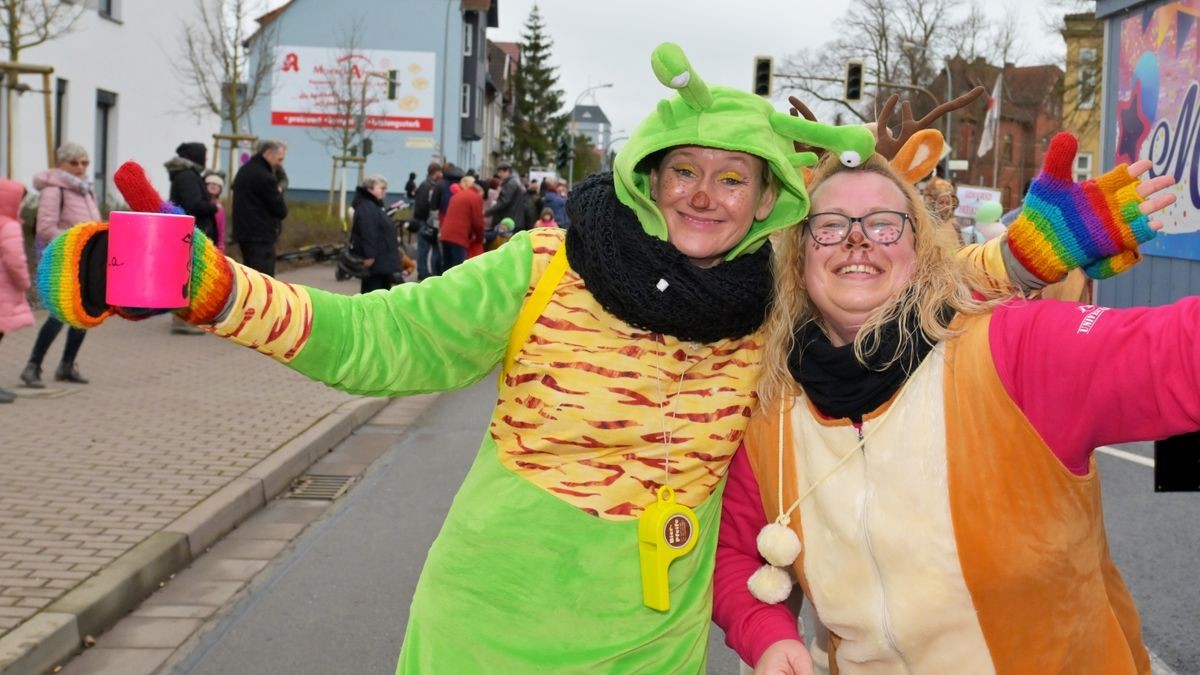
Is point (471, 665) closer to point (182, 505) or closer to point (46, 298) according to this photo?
point (46, 298)

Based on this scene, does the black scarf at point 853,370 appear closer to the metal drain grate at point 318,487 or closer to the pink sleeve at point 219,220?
the metal drain grate at point 318,487

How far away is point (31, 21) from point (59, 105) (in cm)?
385

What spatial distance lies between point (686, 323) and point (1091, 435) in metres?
0.73

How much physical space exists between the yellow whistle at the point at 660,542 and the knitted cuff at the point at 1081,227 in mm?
951

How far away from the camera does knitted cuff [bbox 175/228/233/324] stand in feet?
6.54

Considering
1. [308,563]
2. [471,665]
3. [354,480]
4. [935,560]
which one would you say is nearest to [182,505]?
[308,563]

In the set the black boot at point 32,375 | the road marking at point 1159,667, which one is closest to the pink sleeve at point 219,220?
the black boot at point 32,375

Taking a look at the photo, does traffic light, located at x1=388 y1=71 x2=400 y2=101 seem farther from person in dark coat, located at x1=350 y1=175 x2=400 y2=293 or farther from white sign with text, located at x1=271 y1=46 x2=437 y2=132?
person in dark coat, located at x1=350 y1=175 x2=400 y2=293

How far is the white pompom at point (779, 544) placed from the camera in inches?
91.6

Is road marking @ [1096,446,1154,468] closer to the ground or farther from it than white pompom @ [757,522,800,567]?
closer to the ground

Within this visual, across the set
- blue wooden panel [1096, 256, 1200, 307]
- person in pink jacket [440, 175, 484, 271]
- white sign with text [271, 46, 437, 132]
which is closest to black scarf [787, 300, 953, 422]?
blue wooden panel [1096, 256, 1200, 307]

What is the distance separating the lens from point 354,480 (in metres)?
7.27

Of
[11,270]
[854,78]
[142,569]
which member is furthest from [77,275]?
[854,78]

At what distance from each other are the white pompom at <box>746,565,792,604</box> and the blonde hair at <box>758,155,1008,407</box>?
1.13 ft
